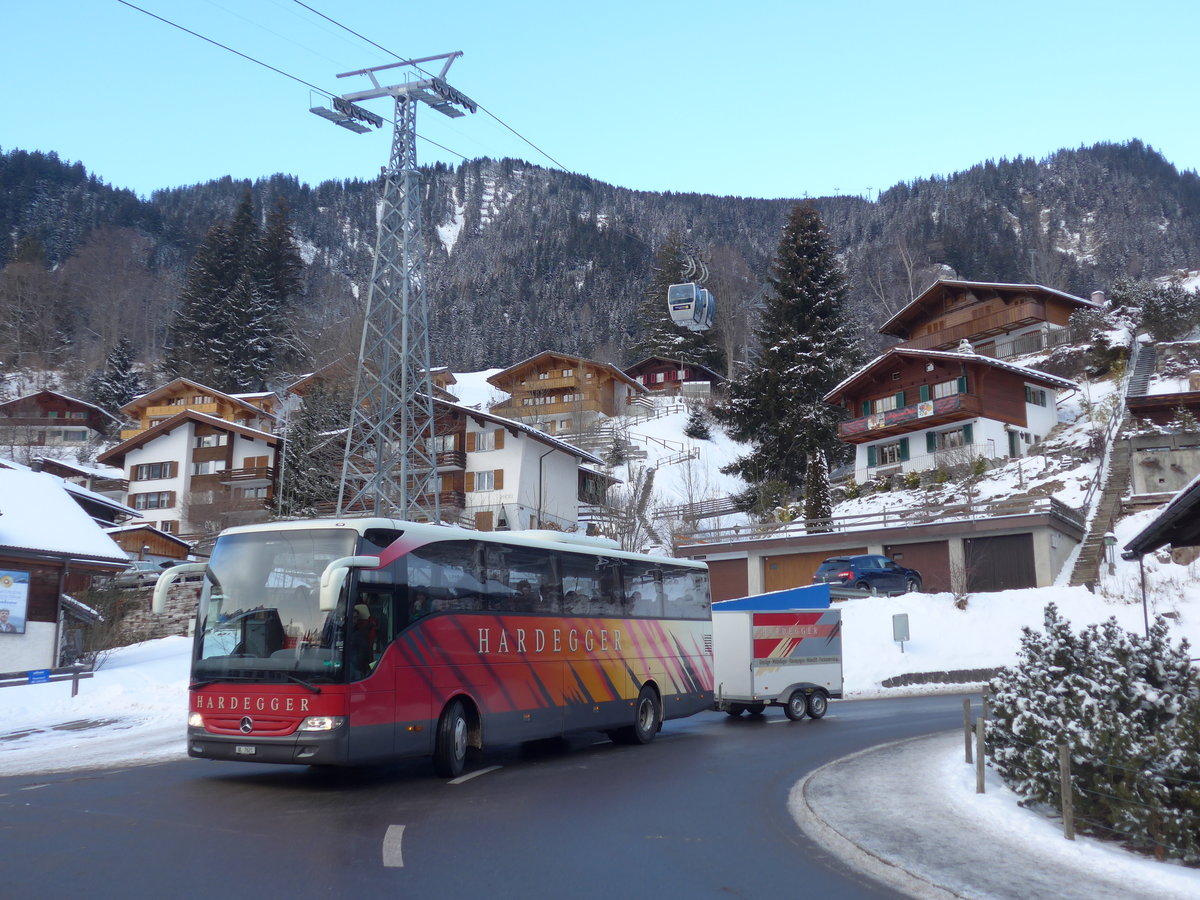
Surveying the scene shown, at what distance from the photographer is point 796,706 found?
855 inches

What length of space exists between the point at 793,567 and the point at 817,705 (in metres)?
22.9

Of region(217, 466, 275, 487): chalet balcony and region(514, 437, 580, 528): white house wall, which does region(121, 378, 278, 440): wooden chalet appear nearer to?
region(217, 466, 275, 487): chalet balcony

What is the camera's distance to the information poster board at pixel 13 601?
27031mm

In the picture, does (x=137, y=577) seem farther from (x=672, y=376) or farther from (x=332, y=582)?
(x=672, y=376)

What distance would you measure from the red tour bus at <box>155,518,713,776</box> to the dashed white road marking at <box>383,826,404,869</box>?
2331mm

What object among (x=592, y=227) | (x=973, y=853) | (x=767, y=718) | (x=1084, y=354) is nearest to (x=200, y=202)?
(x=592, y=227)

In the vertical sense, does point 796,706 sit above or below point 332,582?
below

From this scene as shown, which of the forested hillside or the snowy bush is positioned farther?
the forested hillside

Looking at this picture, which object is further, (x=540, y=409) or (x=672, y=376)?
(x=672, y=376)

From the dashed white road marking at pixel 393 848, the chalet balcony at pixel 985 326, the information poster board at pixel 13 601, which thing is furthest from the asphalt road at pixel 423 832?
the chalet balcony at pixel 985 326

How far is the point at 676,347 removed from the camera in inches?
3706

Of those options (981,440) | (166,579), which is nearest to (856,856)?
(166,579)

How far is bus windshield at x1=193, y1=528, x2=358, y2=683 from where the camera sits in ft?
38.2

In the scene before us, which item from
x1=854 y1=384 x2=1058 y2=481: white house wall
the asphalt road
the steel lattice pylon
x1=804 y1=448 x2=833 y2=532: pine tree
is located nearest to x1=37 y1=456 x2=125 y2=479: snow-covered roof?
the steel lattice pylon
